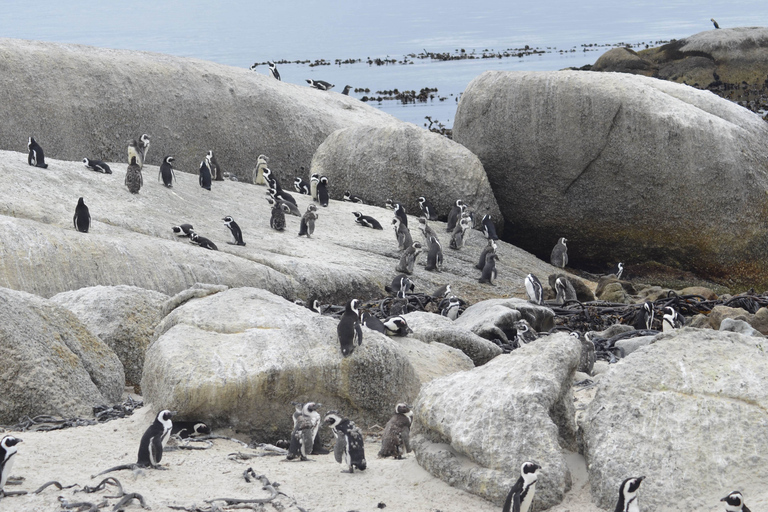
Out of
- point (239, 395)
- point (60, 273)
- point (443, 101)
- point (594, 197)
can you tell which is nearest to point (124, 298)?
point (60, 273)

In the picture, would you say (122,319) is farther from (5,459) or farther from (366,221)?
(366,221)

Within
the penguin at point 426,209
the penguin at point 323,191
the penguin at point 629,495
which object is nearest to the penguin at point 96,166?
the penguin at point 323,191

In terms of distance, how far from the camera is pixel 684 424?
5.58 metres

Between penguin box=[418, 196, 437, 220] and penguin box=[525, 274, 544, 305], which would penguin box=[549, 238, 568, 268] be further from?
penguin box=[525, 274, 544, 305]

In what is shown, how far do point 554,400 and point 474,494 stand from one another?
87cm

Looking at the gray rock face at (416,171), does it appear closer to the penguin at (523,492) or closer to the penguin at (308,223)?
the penguin at (308,223)

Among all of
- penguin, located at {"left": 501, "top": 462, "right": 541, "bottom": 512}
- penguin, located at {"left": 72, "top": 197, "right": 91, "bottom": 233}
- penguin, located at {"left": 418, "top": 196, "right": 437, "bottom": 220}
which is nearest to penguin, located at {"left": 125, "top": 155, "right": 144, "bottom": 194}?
penguin, located at {"left": 72, "top": 197, "right": 91, "bottom": 233}

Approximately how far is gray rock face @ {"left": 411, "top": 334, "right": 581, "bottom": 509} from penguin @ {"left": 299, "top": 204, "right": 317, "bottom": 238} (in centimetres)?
1031

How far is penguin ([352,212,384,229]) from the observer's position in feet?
59.7

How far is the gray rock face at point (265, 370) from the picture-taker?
A: 24.5 feet

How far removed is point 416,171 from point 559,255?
3.74 meters

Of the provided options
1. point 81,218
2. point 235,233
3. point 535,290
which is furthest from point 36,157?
point 535,290

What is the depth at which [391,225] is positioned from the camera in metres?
18.6

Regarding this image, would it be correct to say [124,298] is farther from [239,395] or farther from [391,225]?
[391,225]
